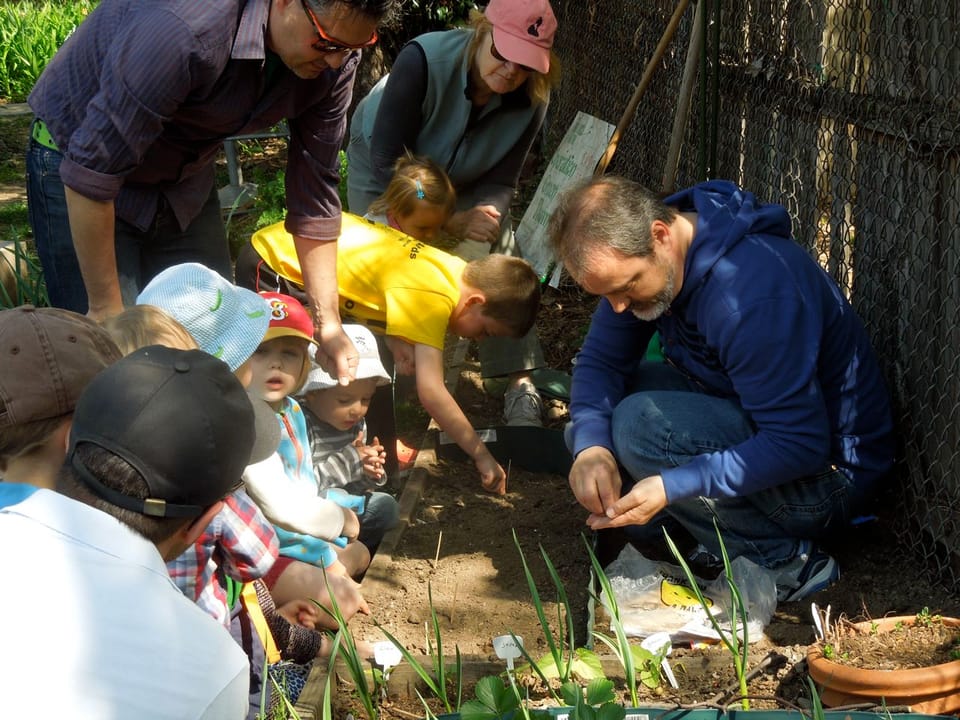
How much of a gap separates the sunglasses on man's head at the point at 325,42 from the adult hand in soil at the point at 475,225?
1.78 metres

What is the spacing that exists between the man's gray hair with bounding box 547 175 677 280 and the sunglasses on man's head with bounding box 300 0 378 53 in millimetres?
667

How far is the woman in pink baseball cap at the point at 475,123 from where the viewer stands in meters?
4.03

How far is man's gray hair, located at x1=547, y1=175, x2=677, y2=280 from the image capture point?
274 cm

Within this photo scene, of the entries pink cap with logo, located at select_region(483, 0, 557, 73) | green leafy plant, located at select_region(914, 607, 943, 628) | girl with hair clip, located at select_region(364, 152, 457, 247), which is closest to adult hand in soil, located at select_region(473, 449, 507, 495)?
girl with hair clip, located at select_region(364, 152, 457, 247)

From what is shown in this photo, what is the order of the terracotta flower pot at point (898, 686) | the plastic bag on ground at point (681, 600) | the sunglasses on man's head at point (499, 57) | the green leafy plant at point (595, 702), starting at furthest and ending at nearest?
the sunglasses on man's head at point (499, 57), the plastic bag on ground at point (681, 600), the terracotta flower pot at point (898, 686), the green leafy plant at point (595, 702)

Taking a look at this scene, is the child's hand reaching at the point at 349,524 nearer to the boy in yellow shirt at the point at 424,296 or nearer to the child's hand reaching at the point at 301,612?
the child's hand reaching at the point at 301,612

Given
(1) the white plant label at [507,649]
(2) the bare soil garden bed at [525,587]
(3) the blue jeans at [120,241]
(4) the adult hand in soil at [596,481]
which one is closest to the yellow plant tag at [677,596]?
(2) the bare soil garden bed at [525,587]

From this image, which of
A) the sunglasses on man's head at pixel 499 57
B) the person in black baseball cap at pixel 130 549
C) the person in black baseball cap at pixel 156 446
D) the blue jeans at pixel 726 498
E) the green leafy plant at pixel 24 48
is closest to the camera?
the person in black baseball cap at pixel 130 549

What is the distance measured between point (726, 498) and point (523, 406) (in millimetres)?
1398

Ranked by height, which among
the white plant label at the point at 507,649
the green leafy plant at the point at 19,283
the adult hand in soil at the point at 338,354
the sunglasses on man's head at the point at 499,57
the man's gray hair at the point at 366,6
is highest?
the man's gray hair at the point at 366,6

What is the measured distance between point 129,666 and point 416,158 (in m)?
3.02

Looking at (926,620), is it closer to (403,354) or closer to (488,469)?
(488,469)

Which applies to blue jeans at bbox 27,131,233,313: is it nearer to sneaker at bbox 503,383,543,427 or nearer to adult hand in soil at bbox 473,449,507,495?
adult hand in soil at bbox 473,449,507,495

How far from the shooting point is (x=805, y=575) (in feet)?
9.56
